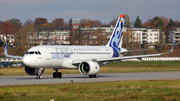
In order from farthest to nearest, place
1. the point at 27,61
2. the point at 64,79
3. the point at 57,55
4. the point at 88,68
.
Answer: the point at 88,68
the point at 57,55
the point at 64,79
the point at 27,61

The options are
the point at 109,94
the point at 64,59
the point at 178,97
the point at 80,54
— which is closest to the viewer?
the point at 178,97

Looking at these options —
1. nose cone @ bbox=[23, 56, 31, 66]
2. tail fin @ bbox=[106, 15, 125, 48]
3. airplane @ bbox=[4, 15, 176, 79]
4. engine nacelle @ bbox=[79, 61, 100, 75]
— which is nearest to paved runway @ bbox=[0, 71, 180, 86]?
engine nacelle @ bbox=[79, 61, 100, 75]

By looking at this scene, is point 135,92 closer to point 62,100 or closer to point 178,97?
point 178,97

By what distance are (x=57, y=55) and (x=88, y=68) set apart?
4256 mm

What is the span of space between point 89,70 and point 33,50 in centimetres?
737

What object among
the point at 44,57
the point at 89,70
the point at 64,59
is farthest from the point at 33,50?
the point at 89,70

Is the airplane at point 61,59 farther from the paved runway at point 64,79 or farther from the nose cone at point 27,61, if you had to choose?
the paved runway at point 64,79

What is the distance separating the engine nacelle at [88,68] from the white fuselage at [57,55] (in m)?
1.86

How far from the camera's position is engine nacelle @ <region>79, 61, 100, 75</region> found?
136 ft

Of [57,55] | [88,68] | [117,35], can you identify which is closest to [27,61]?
Result: [57,55]

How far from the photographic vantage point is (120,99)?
21328 mm

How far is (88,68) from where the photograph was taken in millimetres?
42000

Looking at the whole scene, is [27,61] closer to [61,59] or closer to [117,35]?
[61,59]

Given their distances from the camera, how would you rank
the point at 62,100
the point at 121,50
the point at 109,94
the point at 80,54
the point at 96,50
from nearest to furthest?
the point at 62,100 → the point at 109,94 → the point at 80,54 → the point at 96,50 → the point at 121,50
